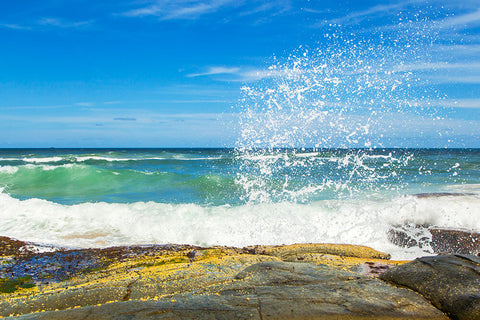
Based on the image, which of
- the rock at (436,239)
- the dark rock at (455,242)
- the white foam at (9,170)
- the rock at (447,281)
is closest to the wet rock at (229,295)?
the rock at (447,281)

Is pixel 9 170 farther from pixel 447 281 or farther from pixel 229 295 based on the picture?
pixel 447 281

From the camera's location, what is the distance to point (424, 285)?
11.0 feet

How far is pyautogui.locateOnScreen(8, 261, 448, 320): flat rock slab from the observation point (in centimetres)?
279

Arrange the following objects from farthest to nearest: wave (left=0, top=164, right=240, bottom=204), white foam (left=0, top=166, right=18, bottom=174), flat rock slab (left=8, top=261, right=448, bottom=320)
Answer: white foam (left=0, top=166, right=18, bottom=174)
wave (left=0, top=164, right=240, bottom=204)
flat rock slab (left=8, top=261, right=448, bottom=320)

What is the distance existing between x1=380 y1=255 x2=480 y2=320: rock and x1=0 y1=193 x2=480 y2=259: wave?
3517mm

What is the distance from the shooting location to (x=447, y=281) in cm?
327

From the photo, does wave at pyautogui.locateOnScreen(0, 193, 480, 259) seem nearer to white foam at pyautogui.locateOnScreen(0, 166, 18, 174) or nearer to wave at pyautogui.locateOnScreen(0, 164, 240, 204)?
wave at pyautogui.locateOnScreen(0, 164, 240, 204)

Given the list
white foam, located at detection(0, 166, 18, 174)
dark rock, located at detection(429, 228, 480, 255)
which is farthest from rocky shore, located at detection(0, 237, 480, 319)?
white foam, located at detection(0, 166, 18, 174)

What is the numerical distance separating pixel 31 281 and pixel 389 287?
4.86 metres

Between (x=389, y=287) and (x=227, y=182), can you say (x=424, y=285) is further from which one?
(x=227, y=182)

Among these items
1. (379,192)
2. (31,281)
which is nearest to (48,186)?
(31,281)

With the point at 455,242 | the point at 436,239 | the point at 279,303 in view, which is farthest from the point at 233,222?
the point at 279,303

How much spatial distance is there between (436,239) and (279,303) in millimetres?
6123

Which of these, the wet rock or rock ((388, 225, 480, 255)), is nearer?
the wet rock
